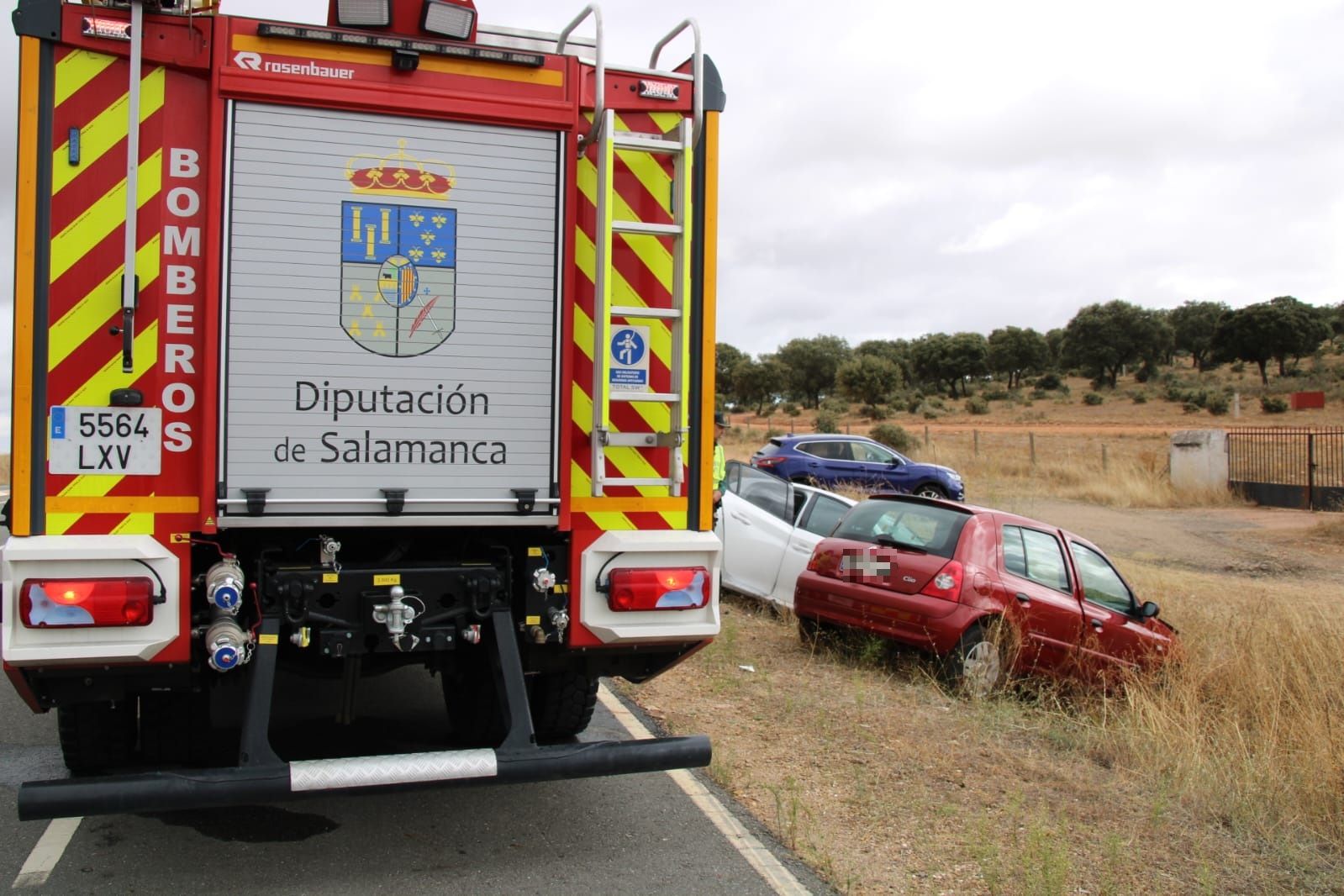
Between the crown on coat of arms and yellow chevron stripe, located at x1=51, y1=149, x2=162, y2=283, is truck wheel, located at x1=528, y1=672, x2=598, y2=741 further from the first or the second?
yellow chevron stripe, located at x1=51, y1=149, x2=162, y2=283

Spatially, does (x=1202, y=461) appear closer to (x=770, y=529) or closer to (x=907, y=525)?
(x=770, y=529)

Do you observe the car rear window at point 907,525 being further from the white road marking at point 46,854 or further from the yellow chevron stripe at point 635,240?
the white road marking at point 46,854

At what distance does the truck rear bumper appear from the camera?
3.62m

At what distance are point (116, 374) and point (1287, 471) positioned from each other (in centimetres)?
2901

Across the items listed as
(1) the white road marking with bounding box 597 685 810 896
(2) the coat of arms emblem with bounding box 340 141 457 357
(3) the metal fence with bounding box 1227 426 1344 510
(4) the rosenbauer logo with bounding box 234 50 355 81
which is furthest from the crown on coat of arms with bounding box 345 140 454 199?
(3) the metal fence with bounding box 1227 426 1344 510

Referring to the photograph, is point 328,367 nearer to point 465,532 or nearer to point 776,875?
point 465,532

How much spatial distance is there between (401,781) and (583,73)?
2760 millimetres

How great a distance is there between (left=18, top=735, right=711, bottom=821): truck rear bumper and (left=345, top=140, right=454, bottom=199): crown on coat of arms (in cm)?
205

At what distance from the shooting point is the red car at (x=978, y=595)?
769 centimetres

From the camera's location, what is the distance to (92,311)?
4004 mm

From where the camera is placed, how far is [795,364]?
8012 centimetres

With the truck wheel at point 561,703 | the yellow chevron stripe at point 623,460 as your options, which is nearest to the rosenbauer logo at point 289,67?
the yellow chevron stripe at point 623,460

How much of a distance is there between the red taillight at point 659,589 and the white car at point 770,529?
17.1ft

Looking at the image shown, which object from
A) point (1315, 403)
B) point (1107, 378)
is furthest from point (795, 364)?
point (1315, 403)
